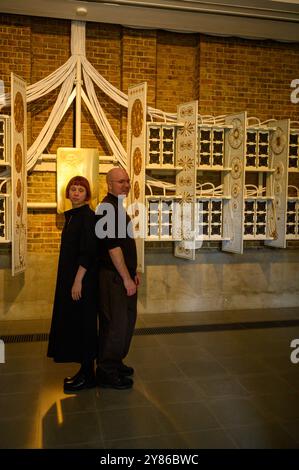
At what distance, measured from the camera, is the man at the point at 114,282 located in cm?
366

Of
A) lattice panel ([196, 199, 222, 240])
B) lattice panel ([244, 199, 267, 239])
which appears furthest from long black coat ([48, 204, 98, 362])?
lattice panel ([244, 199, 267, 239])

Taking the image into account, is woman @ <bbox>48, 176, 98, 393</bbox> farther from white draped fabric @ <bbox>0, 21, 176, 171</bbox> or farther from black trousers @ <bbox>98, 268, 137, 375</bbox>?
white draped fabric @ <bbox>0, 21, 176, 171</bbox>

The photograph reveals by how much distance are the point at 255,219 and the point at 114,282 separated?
3.11m

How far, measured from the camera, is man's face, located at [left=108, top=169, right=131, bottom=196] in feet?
12.2

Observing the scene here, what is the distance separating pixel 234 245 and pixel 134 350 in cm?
204

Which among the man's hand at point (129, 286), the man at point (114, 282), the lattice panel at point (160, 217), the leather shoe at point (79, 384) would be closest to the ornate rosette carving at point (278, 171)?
the lattice panel at point (160, 217)

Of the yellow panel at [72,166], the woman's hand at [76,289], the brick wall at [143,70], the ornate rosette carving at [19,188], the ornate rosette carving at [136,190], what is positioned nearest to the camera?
the woman's hand at [76,289]

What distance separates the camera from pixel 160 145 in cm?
591

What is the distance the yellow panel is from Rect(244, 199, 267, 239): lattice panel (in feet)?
6.55

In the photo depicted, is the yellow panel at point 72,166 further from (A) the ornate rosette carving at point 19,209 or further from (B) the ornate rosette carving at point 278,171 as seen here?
(B) the ornate rosette carving at point 278,171

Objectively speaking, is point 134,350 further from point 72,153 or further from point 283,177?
point 283,177

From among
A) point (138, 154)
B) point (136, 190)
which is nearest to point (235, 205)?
point (136, 190)
